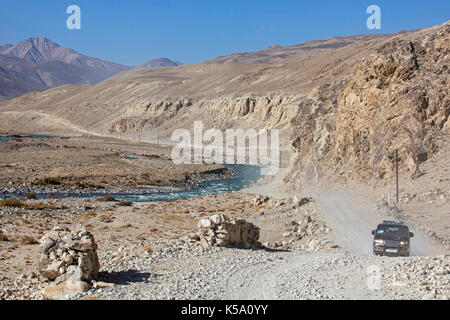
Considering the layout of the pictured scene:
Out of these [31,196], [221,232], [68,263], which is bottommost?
[31,196]

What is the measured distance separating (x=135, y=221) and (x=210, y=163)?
36.5 meters

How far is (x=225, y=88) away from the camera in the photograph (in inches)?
4643

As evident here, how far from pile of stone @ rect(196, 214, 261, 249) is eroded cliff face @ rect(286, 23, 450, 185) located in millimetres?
11759

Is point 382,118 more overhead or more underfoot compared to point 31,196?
more overhead

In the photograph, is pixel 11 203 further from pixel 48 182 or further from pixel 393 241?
pixel 393 241

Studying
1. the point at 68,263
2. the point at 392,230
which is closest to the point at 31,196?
the point at 68,263

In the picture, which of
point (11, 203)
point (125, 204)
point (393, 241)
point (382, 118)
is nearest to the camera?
point (393, 241)

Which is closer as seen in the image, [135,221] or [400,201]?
[400,201]

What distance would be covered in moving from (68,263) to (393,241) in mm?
9974

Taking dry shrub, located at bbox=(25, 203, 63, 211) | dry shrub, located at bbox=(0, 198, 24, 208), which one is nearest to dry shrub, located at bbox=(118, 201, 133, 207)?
dry shrub, located at bbox=(25, 203, 63, 211)

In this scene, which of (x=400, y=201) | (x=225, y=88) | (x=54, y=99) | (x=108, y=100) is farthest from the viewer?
(x=54, y=99)

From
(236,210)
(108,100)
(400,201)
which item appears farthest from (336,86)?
(108,100)

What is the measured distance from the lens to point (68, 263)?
36.0 feet
